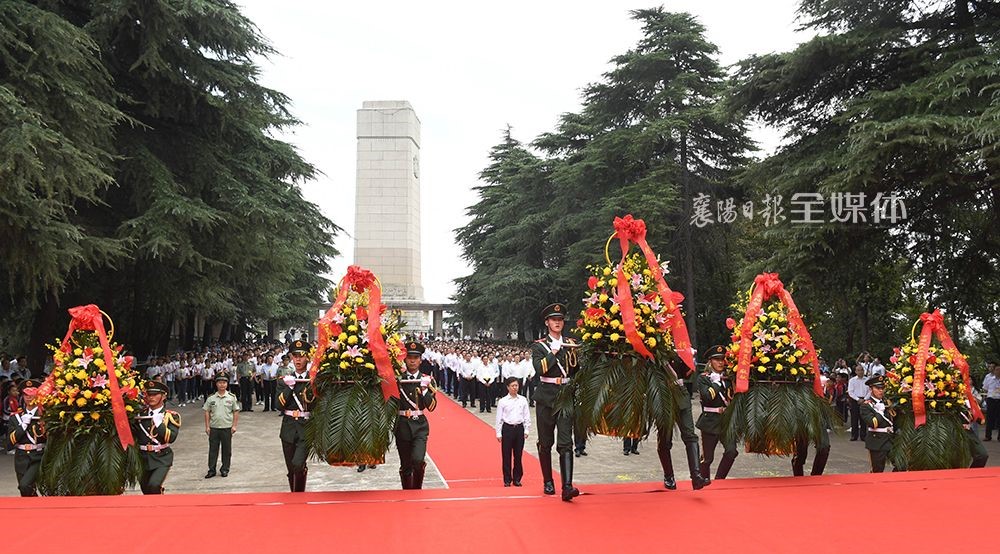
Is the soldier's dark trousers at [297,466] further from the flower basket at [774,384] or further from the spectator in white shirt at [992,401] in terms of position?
the spectator in white shirt at [992,401]

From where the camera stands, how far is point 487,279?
119 feet

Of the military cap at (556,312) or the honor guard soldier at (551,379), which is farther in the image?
the military cap at (556,312)

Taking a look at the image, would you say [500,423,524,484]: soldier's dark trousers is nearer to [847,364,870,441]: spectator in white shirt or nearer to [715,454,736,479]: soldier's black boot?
[715,454,736,479]: soldier's black boot

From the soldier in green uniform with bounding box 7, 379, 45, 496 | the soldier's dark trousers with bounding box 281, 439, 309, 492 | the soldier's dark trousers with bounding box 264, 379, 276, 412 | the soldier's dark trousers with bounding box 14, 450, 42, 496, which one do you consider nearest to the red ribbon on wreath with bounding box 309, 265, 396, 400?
the soldier's dark trousers with bounding box 281, 439, 309, 492

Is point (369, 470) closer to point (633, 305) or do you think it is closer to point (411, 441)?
point (411, 441)

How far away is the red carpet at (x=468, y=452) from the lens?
984cm

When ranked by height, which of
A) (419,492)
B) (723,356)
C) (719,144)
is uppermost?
(719,144)

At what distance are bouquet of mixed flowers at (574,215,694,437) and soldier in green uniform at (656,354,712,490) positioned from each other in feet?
0.23

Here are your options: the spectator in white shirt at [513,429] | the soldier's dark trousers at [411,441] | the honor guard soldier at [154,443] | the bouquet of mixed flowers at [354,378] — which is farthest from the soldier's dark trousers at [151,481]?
→ the spectator in white shirt at [513,429]

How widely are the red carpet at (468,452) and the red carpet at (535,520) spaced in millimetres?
2257

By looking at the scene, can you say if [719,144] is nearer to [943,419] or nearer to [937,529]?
[943,419]

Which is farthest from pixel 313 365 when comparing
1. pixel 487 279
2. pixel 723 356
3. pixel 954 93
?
pixel 487 279

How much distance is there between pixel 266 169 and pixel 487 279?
18713 millimetres

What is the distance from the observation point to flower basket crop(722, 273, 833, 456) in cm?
708
